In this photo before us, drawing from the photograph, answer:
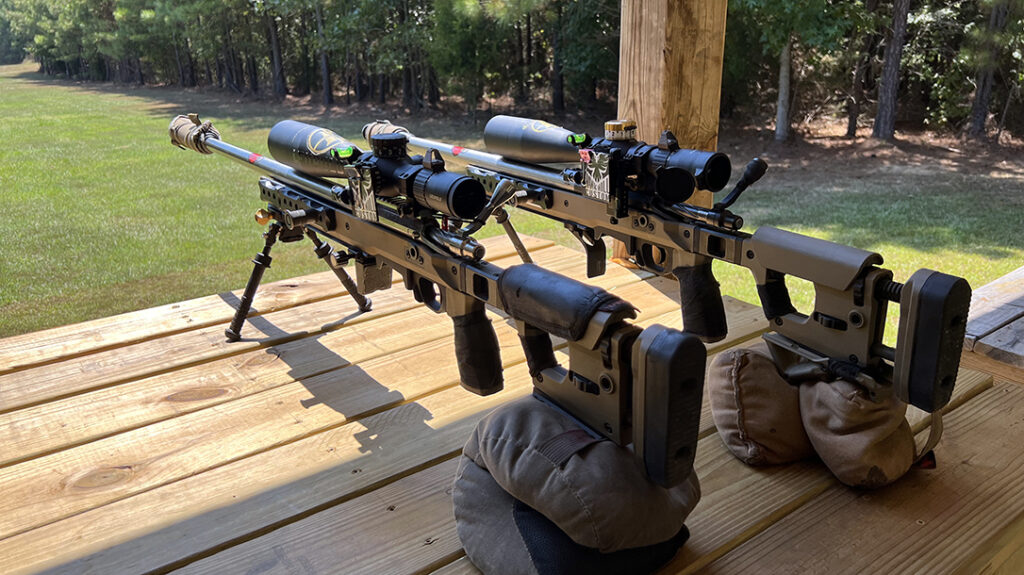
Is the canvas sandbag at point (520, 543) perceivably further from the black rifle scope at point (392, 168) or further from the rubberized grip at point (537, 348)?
the black rifle scope at point (392, 168)

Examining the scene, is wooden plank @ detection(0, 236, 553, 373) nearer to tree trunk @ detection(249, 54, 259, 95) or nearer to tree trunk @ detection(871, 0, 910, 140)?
tree trunk @ detection(871, 0, 910, 140)

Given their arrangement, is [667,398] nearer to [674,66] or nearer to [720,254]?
[720,254]

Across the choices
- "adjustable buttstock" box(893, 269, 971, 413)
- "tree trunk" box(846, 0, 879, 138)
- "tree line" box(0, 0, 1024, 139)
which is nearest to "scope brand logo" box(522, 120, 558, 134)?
"adjustable buttstock" box(893, 269, 971, 413)

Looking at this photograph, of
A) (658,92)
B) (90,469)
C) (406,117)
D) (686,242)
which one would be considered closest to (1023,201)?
(658,92)

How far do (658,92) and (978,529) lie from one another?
2200 millimetres

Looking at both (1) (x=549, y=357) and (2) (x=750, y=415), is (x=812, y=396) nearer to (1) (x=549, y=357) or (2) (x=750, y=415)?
(2) (x=750, y=415)

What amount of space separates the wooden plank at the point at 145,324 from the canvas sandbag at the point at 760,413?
192cm

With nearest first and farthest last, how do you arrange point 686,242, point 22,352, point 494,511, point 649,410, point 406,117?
point 649,410 < point 494,511 < point 686,242 < point 22,352 < point 406,117

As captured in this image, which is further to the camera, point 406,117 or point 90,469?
Answer: point 406,117

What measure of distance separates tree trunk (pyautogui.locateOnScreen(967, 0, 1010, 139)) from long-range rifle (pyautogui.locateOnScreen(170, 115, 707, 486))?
829 cm

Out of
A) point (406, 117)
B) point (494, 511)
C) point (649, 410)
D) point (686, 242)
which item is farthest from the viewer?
point (406, 117)

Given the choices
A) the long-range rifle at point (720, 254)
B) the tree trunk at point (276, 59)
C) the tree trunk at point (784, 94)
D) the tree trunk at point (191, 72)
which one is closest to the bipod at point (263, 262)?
the long-range rifle at point (720, 254)

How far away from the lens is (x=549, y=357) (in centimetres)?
161

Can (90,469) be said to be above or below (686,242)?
below
